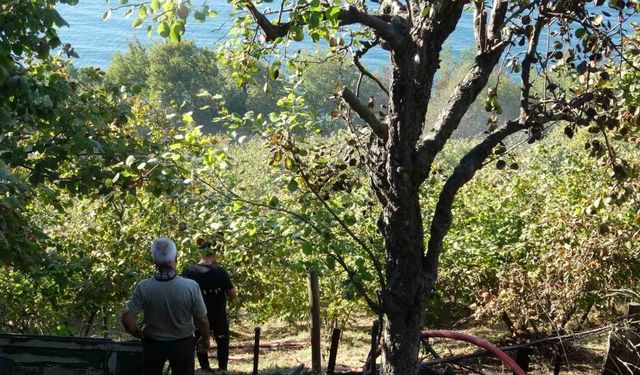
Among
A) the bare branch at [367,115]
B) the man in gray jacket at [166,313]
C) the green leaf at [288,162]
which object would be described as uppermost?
the bare branch at [367,115]

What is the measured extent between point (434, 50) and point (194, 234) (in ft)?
7.70

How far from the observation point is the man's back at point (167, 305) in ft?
17.1

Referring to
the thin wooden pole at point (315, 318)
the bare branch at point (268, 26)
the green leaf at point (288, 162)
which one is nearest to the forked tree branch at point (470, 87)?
the green leaf at point (288, 162)

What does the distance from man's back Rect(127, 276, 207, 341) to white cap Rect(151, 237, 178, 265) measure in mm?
162

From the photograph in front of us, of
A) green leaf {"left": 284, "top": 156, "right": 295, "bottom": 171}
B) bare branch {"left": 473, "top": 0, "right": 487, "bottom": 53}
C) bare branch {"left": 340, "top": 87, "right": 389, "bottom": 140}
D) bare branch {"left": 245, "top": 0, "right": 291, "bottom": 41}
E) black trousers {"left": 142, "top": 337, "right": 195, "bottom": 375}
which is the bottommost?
black trousers {"left": 142, "top": 337, "right": 195, "bottom": 375}

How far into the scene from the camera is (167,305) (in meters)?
5.22

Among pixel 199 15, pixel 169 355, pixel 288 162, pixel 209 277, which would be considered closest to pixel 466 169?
pixel 288 162

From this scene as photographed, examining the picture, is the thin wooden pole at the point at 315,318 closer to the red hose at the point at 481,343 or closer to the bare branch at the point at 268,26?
the red hose at the point at 481,343

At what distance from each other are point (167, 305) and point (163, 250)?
379 mm

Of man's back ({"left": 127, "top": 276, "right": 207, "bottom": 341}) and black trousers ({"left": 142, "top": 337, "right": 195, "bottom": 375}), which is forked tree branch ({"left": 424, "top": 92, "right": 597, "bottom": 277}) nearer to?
man's back ({"left": 127, "top": 276, "right": 207, "bottom": 341})

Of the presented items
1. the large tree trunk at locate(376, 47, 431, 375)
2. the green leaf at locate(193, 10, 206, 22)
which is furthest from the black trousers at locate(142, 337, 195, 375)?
the green leaf at locate(193, 10, 206, 22)

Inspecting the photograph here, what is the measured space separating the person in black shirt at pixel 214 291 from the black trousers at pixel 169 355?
1.58 metres

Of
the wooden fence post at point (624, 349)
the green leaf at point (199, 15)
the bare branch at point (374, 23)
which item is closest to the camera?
the green leaf at point (199, 15)

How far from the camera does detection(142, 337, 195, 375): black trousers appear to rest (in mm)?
5359
